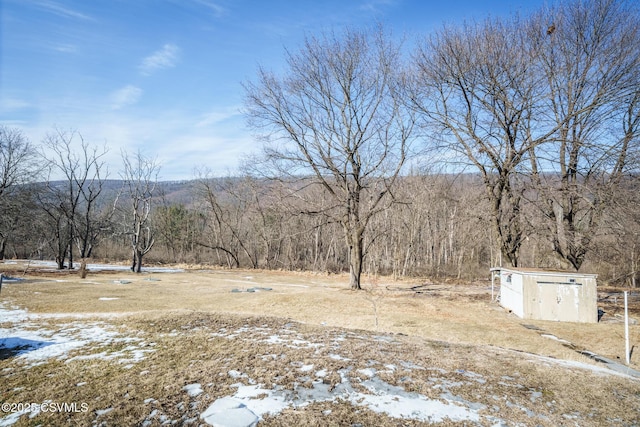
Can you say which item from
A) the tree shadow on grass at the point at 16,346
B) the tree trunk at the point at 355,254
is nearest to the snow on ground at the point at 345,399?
the tree shadow on grass at the point at 16,346

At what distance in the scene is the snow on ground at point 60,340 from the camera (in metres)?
5.50

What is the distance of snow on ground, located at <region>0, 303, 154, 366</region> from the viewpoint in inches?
217

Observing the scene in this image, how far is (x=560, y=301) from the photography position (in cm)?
1140

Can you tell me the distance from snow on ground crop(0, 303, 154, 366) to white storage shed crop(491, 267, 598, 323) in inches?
432

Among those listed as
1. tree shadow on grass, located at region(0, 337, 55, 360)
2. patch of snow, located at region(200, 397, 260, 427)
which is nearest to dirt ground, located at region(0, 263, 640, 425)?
patch of snow, located at region(200, 397, 260, 427)

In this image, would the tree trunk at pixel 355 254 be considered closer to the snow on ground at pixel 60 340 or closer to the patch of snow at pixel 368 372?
the snow on ground at pixel 60 340

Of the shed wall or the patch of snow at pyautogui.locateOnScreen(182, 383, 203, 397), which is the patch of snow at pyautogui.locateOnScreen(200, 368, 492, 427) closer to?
the patch of snow at pyautogui.locateOnScreen(182, 383, 203, 397)

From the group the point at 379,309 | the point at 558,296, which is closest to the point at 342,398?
the point at 379,309

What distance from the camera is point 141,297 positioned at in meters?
13.1

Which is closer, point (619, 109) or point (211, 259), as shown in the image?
point (619, 109)

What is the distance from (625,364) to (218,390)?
7984 mm

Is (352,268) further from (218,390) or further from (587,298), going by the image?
(218,390)

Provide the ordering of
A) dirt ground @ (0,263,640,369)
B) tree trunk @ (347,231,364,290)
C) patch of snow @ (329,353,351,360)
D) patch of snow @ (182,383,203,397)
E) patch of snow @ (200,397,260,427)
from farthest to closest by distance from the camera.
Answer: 1. tree trunk @ (347,231,364,290)
2. dirt ground @ (0,263,640,369)
3. patch of snow @ (329,353,351,360)
4. patch of snow @ (182,383,203,397)
5. patch of snow @ (200,397,260,427)

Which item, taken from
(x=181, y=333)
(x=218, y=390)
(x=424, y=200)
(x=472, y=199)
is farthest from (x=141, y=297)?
(x=424, y=200)
